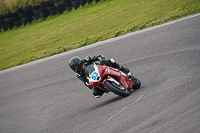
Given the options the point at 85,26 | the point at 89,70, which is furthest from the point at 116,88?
the point at 85,26

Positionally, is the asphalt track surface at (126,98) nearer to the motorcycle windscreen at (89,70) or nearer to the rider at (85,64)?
the rider at (85,64)

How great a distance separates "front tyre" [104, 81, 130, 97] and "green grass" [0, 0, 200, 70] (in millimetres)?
7919

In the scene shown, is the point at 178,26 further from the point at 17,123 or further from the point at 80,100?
the point at 17,123

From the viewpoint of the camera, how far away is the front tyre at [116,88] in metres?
6.40

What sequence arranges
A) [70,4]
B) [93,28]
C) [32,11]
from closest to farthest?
[93,28] < [70,4] < [32,11]

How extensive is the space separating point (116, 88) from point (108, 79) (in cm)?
29

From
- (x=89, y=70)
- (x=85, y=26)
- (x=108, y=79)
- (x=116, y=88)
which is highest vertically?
(x=89, y=70)

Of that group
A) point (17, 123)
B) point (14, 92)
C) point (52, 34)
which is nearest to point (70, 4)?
point (52, 34)

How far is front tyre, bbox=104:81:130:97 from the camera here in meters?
6.40

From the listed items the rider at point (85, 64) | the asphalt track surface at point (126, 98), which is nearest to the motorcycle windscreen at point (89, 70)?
the rider at point (85, 64)

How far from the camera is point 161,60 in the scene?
29.8 feet

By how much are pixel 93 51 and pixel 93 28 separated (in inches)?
227

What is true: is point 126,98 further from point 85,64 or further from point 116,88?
point 85,64

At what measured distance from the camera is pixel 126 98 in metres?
6.68
